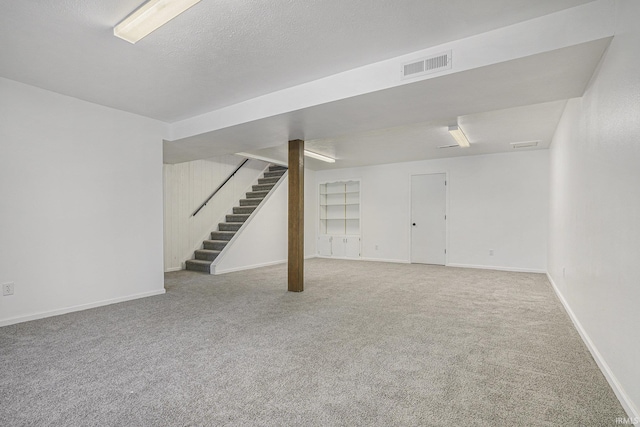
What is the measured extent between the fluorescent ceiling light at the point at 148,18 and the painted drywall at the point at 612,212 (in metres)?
2.70

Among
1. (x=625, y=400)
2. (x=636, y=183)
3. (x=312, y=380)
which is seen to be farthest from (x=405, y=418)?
(x=636, y=183)

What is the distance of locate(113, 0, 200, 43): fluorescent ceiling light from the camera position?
2.10 m

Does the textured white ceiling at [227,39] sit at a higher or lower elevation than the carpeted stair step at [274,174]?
higher

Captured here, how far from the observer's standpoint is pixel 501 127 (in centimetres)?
489

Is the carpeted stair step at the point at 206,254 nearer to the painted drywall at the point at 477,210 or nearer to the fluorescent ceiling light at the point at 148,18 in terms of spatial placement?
the painted drywall at the point at 477,210

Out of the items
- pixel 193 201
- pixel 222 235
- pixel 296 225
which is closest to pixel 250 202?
pixel 222 235

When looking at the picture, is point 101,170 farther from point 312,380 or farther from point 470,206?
point 470,206

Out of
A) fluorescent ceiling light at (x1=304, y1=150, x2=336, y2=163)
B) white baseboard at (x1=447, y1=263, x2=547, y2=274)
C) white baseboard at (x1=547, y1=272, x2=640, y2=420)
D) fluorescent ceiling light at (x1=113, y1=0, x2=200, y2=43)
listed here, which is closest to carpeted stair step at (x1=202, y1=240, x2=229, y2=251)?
fluorescent ceiling light at (x1=304, y1=150, x2=336, y2=163)

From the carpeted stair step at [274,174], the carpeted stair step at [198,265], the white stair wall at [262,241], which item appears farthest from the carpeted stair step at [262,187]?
the carpeted stair step at [198,265]

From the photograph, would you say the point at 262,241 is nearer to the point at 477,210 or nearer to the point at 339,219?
the point at 339,219

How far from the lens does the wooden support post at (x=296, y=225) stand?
4.80 meters

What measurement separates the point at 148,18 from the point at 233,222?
5805mm

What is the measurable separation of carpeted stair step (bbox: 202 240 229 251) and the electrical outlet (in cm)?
377

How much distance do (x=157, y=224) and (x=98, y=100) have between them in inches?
70.2
